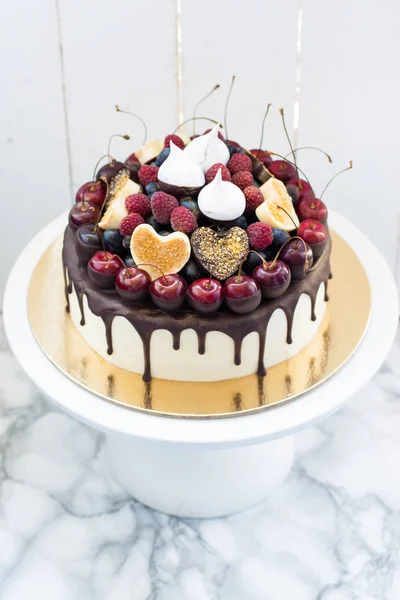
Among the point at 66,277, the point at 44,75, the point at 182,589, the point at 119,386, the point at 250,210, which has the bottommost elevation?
the point at 182,589

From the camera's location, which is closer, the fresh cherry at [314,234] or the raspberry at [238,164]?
the fresh cherry at [314,234]

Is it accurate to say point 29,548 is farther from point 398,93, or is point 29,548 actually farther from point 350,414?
point 398,93

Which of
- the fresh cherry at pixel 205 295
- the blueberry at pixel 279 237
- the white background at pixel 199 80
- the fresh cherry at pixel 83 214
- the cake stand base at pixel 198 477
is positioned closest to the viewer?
the fresh cherry at pixel 205 295

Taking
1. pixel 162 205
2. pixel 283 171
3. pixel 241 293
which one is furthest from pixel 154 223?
pixel 283 171

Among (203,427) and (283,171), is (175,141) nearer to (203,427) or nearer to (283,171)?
(283,171)

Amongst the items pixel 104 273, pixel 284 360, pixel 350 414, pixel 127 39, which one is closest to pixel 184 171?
pixel 104 273

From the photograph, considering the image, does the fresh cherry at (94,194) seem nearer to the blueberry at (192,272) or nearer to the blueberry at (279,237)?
the blueberry at (192,272)

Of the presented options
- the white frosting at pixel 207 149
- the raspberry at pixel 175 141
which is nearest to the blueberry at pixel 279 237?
the white frosting at pixel 207 149
